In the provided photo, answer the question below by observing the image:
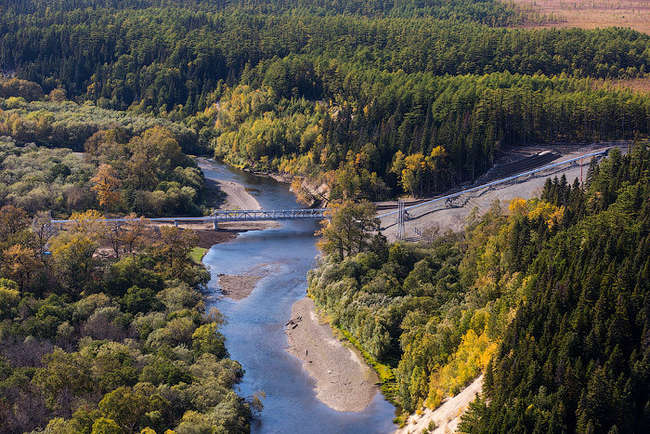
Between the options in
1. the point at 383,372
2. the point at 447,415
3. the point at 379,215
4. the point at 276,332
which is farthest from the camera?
the point at 379,215

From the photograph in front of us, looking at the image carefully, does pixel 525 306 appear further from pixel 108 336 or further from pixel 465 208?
pixel 465 208

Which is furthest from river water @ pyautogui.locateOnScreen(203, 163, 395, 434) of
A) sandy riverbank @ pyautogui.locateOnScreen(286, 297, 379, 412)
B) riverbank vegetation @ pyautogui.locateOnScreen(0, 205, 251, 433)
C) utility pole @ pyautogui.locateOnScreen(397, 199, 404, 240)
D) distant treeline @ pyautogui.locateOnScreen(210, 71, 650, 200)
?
distant treeline @ pyautogui.locateOnScreen(210, 71, 650, 200)

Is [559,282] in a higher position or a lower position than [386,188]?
higher

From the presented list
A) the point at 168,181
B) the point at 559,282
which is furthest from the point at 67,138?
the point at 559,282

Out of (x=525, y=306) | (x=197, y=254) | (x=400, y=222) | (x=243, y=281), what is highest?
(x=525, y=306)

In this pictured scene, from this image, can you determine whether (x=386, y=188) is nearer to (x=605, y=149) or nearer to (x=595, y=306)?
(x=605, y=149)

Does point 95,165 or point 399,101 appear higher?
point 399,101

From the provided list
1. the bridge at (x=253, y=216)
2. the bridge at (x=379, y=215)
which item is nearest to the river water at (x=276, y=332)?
the bridge at (x=253, y=216)

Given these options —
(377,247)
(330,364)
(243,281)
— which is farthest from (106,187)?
(330,364)
